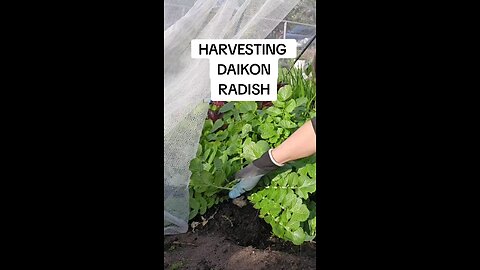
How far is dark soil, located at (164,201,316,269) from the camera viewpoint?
7.02 feet

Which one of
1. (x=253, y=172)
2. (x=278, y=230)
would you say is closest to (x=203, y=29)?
(x=253, y=172)

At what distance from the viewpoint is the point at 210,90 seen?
6.98ft

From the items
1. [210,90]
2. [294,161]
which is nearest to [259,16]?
[210,90]

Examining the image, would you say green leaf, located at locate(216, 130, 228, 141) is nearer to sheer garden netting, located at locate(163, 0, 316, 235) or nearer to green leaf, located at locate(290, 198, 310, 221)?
sheer garden netting, located at locate(163, 0, 316, 235)

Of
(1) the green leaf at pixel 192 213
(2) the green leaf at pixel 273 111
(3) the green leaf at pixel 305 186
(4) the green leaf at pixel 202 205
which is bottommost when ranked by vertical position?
(1) the green leaf at pixel 192 213

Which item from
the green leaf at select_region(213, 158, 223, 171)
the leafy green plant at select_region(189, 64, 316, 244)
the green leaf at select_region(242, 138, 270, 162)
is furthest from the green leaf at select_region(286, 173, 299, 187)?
the green leaf at select_region(213, 158, 223, 171)

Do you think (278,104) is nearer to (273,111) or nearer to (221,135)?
(273,111)

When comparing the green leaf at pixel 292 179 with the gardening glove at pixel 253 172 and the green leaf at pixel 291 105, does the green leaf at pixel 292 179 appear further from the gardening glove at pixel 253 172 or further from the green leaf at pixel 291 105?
A: the green leaf at pixel 291 105

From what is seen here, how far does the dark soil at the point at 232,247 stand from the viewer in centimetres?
214

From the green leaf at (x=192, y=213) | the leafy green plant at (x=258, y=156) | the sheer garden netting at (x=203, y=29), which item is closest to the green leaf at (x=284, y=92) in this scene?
the leafy green plant at (x=258, y=156)

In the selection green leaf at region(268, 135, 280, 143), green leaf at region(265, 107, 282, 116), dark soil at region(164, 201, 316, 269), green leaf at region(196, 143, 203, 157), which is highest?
green leaf at region(265, 107, 282, 116)

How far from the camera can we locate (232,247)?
2.15 metres

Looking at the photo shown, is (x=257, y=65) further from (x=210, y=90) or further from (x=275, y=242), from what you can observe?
(x=275, y=242)

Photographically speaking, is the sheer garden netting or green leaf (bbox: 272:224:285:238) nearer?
the sheer garden netting
